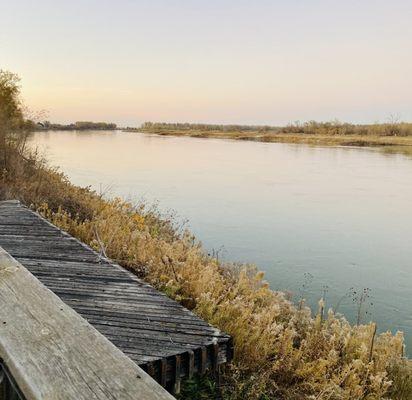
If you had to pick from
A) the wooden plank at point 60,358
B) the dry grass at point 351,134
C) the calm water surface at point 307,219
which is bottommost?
the calm water surface at point 307,219

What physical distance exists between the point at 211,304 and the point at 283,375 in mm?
936

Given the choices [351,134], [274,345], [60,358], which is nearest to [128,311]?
[274,345]

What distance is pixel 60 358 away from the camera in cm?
148

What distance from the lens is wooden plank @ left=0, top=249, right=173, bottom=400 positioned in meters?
1.32

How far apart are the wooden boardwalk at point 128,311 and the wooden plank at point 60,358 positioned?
1.19m

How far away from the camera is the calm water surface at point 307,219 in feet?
27.8

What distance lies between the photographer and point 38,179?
11328 mm

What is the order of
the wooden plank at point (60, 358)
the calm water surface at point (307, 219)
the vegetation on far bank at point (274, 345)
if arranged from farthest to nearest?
the calm water surface at point (307, 219)
the vegetation on far bank at point (274, 345)
the wooden plank at point (60, 358)

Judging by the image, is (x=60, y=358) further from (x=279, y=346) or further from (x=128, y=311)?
(x=279, y=346)

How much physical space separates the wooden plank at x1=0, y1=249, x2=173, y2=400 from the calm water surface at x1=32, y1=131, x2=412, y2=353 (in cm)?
575

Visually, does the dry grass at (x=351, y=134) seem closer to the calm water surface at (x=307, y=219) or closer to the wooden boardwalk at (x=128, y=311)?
the calm water surface at (x=307, y=219)

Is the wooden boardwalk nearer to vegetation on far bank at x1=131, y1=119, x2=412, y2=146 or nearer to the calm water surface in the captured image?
the calm water surface

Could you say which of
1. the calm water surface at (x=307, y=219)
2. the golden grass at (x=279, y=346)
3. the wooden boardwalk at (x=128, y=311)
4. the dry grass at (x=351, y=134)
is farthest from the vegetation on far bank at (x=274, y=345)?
the dry grass at (x=351, y=134)

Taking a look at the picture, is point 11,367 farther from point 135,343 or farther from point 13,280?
point 135,343
